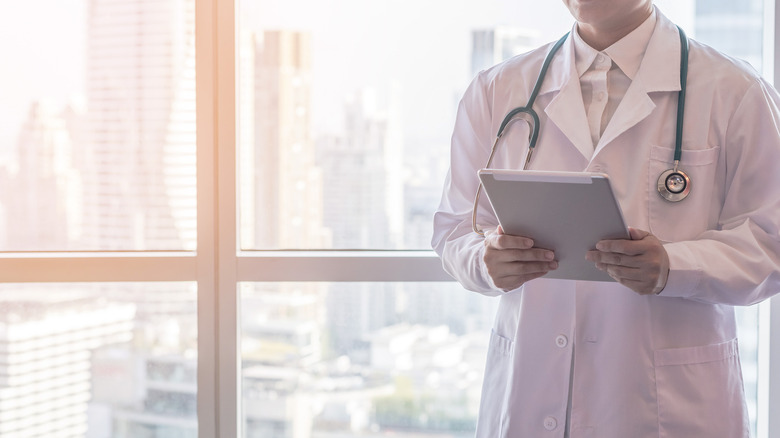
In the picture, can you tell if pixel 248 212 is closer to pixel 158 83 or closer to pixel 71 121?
pixel 158 83

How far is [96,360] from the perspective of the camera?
1.77 meters

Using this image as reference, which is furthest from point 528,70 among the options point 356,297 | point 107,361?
point 107,361

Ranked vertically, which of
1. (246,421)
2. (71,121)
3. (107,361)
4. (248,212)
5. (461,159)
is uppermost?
(71,121)

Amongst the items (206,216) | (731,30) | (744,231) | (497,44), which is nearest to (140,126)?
(206,216)

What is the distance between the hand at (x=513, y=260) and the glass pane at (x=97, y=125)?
919mm

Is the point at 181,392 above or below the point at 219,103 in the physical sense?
below

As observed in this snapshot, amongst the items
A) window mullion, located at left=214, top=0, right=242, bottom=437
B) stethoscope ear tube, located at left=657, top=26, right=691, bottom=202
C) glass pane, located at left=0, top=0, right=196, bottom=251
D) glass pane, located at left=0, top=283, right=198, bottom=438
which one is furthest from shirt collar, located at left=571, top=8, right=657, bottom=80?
glass pane, located at left=0, top=283, right=198, bottom=438

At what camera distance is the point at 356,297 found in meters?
1.72

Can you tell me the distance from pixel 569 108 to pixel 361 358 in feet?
2.90

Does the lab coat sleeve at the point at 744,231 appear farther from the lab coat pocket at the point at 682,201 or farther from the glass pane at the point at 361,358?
the glass pane at the point at 361,358

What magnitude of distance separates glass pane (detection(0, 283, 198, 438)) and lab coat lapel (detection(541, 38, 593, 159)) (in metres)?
1.09

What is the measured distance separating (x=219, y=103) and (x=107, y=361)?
0.77m

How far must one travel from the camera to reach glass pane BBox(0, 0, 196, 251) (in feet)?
5.62

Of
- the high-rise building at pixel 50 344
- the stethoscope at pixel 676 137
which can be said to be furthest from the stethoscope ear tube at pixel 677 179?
the high-rise building at pixel 50 344
